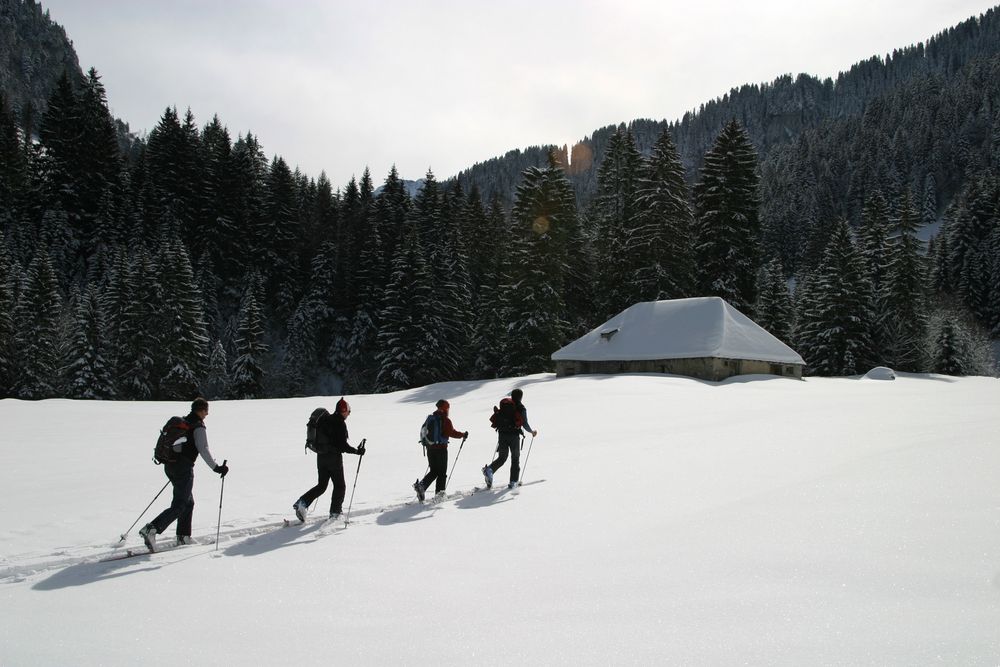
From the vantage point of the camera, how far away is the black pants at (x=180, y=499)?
769 centimetres

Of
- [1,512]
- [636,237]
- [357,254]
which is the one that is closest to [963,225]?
[636,237]

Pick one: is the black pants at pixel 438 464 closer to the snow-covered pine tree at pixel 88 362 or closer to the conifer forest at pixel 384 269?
the conifer forest at pixel 384 269

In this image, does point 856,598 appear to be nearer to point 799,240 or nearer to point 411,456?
point 411,456

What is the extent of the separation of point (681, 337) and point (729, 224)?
15.0 meters

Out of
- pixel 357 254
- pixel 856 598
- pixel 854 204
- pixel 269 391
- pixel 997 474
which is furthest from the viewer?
pixel 854 204

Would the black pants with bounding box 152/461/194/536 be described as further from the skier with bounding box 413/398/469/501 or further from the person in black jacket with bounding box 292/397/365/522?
the skier with bounding box 413/398/469/501

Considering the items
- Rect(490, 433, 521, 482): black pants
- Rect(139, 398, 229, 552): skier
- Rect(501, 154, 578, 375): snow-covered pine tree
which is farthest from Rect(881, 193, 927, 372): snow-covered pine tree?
Rect(139, 398, 229, 552): skier

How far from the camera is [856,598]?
5035mm

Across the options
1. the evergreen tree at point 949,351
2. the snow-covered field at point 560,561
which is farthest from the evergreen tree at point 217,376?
the evergreen tree at point 949,351

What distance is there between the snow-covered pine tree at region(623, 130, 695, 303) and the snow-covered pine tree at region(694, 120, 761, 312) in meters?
1.13

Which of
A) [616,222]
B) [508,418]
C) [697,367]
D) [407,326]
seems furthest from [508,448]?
[616,222]

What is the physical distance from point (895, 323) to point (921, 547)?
47.7m

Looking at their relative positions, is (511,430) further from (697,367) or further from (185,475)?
(697,367)

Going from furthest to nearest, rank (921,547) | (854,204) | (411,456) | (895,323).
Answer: (854,204)
(895,323)
(411,456)
(921,547)
